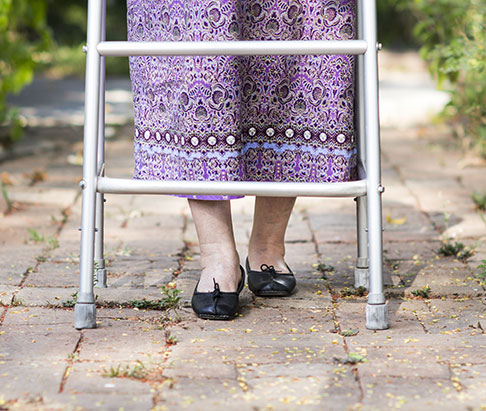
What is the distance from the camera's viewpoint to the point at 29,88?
866 centimetres

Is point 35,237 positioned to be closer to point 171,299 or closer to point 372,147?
point 171,299

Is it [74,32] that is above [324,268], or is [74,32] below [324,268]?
above

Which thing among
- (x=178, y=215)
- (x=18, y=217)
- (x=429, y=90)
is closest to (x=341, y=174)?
(x=178, y=215)

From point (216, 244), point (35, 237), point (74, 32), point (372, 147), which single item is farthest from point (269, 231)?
point (74, 32)

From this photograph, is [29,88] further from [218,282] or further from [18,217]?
[218,282]

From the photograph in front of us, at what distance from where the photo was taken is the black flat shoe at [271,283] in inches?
98.7

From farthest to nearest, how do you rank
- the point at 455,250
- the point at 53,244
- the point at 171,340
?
the point at 53,244 < the point at 455,250 < the point at 171,340

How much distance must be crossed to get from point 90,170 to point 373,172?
726 mm

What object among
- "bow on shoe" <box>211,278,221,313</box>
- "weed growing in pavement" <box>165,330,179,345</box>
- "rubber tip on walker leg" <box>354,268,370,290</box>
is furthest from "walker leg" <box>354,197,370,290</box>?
"weed growing in pavement" <box>165,330,179,345</box>

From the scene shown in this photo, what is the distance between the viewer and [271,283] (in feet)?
8.25

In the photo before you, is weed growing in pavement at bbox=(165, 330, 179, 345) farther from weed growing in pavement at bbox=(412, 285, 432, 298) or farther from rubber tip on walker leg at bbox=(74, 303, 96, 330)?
weed growing in pavement at bbox=(412, 285, 432, 298)

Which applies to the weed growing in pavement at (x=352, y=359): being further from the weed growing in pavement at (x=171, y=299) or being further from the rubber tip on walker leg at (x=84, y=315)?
the rubber tip on walker leg at (x=84, y=315)

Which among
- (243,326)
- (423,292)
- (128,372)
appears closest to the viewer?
(128,372)

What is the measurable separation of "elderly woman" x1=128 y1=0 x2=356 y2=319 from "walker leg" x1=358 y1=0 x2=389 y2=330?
0.75 ft
